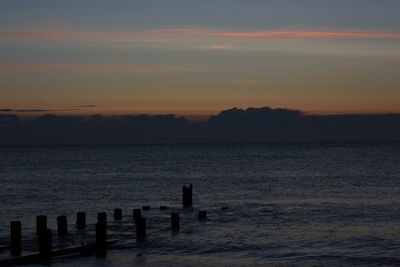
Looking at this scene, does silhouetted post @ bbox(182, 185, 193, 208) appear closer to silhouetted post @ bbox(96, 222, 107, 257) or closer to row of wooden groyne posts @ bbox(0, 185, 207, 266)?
row of wooden groyne posts @ bbox(0, 185, 207, 266)

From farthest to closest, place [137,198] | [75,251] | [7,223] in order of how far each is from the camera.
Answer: [137,198] → [7,223] → [75,251]

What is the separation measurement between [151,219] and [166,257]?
41.5ft

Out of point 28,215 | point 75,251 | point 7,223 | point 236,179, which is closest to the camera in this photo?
point 75,251

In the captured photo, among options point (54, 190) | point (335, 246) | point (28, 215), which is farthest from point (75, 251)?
point (54, 190)

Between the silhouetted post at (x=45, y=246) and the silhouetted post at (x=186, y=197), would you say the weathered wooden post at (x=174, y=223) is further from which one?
the silhouetted post at (x=186, y=197)

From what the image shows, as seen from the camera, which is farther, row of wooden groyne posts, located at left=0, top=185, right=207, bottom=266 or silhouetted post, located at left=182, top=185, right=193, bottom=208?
silhouetted post, located at left=182, top=185, right=193, bottom=208

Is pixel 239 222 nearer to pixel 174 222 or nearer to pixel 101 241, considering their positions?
pixel 174 222

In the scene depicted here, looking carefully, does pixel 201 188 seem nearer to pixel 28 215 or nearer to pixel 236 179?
pixel 236 179

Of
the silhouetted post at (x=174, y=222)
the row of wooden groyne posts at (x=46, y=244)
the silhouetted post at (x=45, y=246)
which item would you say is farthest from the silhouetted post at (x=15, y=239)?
the silhouetted post at (x=174, y=222)

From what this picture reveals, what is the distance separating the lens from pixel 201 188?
71.1 m

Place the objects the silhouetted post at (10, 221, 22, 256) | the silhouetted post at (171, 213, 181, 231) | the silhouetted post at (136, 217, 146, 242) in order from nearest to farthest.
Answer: the silhouetted post at (10, 221, 22, 256)
the silhouetted post at (136, 217, 146, 242)
the silhouetted post at (171, 213, 181, 231)

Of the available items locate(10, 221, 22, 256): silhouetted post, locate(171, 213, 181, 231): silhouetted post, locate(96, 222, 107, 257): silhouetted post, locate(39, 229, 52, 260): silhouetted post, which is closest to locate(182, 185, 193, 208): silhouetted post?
locate(171, 213, 181, 231): silhouetted post

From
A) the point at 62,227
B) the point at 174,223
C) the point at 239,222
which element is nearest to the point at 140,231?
the point at 174,223

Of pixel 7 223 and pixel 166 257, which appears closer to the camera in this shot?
pixel 166 257
